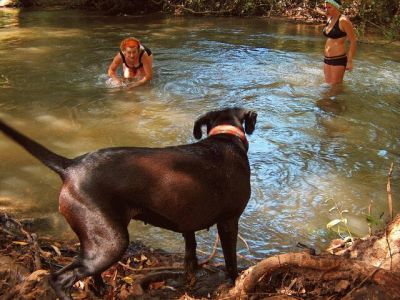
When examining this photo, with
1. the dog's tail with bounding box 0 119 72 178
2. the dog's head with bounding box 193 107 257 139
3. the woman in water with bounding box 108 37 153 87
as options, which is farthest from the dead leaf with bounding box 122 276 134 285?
the woman in water with bounding box 108 37 153 87

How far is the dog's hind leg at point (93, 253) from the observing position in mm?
2699

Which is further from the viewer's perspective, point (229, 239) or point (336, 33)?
point (336, 33)

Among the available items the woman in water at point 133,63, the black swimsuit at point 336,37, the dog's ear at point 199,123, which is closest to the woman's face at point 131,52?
the woman in water at point 133,63

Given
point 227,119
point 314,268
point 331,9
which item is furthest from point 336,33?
point 314,268

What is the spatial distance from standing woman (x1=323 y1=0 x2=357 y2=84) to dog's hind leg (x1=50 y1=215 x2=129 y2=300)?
5.57 m

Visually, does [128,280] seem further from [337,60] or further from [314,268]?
[337,60]

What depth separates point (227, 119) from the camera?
3.61 meters

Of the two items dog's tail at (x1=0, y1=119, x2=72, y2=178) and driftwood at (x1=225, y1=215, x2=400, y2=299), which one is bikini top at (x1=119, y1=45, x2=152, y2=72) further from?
driftwood at (x1=225, y1=215, x2=400, y2=299)

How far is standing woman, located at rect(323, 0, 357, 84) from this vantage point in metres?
7.44

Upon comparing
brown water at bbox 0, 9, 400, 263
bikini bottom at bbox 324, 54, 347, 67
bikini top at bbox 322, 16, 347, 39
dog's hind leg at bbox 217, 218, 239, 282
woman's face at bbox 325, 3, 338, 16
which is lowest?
brown water at bbox 0, 9, 400, 263

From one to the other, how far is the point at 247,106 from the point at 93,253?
5465 mm

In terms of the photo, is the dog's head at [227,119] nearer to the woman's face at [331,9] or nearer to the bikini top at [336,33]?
the woman's face at [331,9]

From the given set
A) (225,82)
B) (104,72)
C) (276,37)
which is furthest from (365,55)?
(104,72)

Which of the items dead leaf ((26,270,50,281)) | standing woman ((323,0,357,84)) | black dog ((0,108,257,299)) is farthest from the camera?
standing woman ((323,0,357,84))
